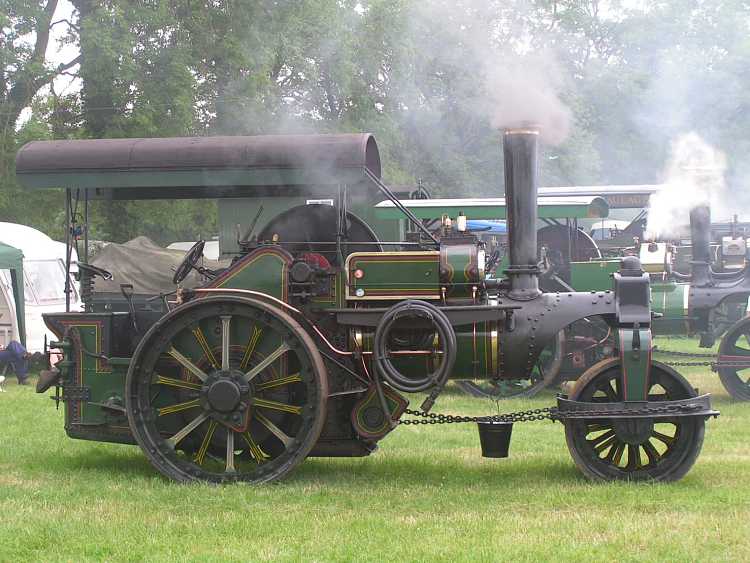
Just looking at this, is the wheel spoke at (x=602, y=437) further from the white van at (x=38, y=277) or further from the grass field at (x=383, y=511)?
the white van at (x=38, y=277)

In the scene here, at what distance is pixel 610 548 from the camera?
5.09 m

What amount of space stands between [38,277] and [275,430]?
1052 centimetres

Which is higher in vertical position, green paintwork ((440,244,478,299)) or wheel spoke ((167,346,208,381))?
green paintwork ((440,244,478,299))

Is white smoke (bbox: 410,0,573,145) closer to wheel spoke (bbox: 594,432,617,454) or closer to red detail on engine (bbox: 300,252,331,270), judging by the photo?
red detail on engine (bbox: 300,252,331,270)

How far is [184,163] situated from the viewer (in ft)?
21.6

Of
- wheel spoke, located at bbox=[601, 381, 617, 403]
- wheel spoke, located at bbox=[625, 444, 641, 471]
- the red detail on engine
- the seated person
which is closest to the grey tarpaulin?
the seated person

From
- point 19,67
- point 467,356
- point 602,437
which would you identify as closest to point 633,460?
point 602,437

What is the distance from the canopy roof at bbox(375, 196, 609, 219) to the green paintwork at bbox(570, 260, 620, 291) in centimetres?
78

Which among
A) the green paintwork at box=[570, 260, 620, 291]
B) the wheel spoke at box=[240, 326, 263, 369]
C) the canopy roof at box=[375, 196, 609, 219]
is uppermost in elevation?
the canopy roof at box=[375, 196, 609, 219]

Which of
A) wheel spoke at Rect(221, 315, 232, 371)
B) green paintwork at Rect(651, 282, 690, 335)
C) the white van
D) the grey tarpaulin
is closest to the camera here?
wheel spoke at Rect(221, 315, 232, 371)

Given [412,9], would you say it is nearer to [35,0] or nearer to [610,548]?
[610,548]

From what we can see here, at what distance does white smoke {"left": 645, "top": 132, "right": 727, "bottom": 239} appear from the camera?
13211 mm

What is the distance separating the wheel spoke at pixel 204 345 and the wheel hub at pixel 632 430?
8.01ft

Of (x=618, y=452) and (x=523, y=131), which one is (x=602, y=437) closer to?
(x=618, y=452)
